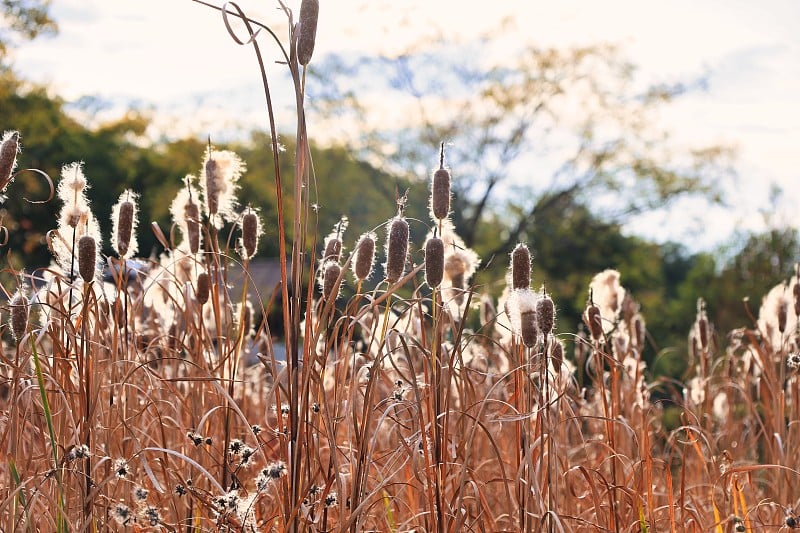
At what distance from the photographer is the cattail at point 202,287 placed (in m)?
2.14

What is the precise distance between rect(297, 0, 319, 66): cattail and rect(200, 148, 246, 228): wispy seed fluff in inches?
33.0

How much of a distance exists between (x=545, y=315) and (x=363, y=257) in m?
0.43

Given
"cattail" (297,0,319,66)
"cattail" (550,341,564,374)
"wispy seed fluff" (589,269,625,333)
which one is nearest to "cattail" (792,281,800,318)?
"wispy seed fluff" (589,269,625,333)

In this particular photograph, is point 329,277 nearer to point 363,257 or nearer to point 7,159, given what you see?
point 363,257

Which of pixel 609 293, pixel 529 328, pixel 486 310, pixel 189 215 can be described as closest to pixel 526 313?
pixel 529 328

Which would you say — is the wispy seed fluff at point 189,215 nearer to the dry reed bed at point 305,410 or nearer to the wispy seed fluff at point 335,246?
the dry reed bed at point 305,410

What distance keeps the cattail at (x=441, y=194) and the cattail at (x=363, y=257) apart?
158 mm

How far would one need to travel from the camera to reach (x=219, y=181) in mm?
2203

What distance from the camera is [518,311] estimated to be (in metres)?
1.66

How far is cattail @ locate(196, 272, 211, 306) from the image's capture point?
2.14m

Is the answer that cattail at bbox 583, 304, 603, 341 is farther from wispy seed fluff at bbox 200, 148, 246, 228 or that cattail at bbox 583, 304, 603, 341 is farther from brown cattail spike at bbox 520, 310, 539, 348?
wispy seed fluff at bbox 200, 148, 246, 228

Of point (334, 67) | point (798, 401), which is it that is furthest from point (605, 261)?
point (798, 401)

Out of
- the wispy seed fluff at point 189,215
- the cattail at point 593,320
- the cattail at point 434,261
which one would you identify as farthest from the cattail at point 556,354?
the wispy seed fluff at point 189,215

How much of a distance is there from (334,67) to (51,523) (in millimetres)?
20746
